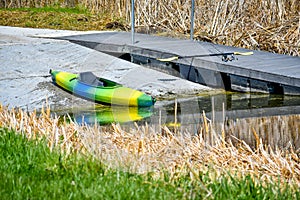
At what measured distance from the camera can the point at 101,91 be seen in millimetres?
7801

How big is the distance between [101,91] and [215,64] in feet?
5.66

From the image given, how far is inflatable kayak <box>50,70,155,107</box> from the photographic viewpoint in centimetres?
754

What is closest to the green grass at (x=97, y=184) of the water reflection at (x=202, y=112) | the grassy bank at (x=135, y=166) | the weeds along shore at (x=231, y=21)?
the grassy bank at (x=135, y=166)

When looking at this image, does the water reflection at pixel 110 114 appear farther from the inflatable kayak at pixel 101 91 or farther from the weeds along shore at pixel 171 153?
the weeds along shore at pixel 171 153

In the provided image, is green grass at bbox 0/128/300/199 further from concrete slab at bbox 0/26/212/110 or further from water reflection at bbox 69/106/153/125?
concrete slab at bbox 0/26/212/110

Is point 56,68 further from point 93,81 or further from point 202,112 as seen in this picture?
point 202,112

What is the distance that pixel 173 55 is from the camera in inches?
358

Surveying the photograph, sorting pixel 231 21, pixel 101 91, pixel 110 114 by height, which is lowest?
pixel 110 114

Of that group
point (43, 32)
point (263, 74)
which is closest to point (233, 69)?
point (263, 74)

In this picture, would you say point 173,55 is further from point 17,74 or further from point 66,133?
point 66,133

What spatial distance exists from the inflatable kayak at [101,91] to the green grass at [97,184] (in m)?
3.75

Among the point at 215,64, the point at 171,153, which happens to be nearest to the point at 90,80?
the point at 215,64

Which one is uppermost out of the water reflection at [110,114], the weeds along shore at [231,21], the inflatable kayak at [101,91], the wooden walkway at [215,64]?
the weeds along shore at [231,21]

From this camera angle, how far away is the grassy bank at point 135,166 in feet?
10.5
